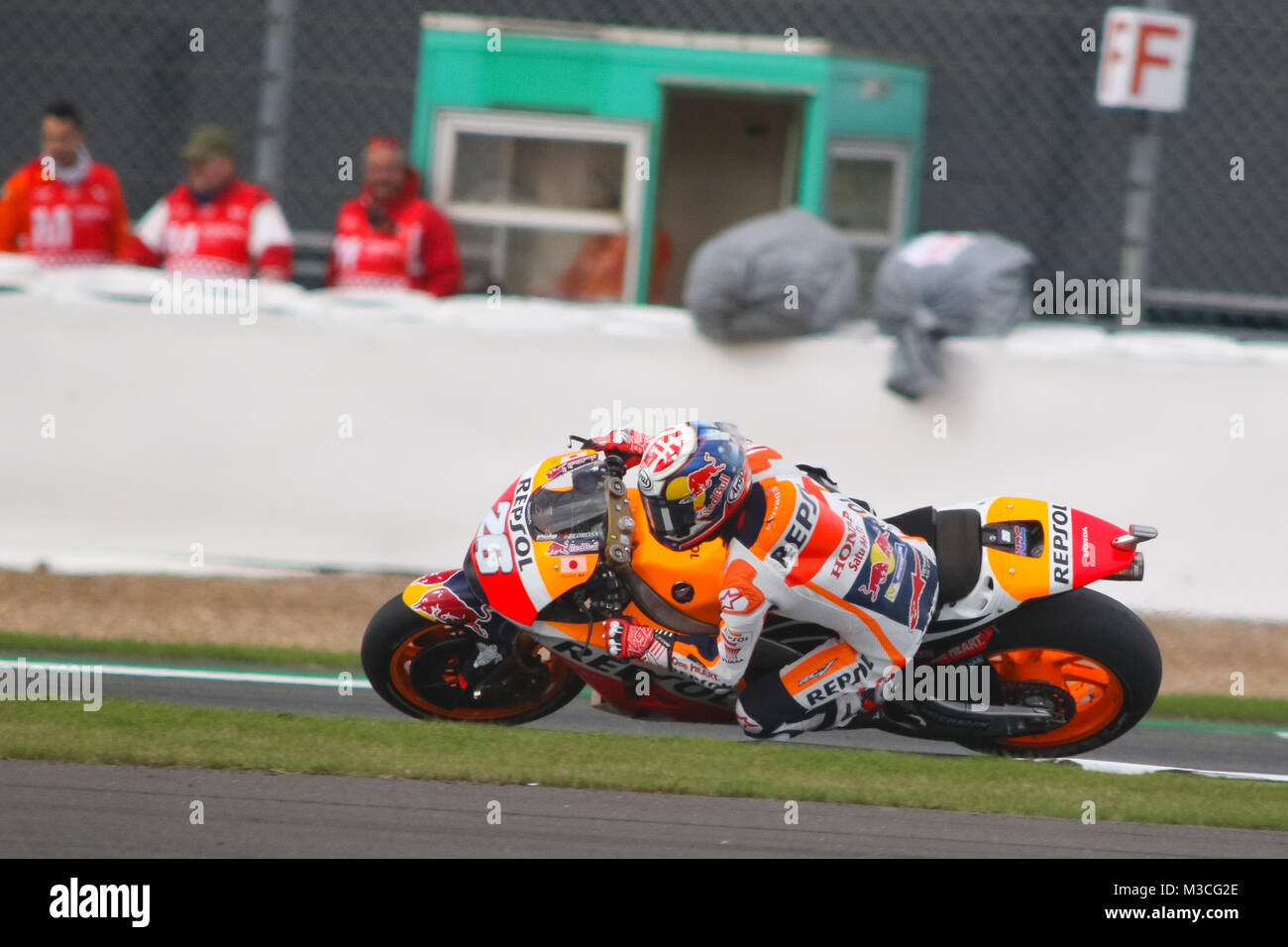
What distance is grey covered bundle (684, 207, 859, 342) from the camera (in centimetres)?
863

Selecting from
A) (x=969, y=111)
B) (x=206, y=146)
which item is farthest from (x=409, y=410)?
(x=969, y=111)

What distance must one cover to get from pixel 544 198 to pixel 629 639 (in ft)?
18.7

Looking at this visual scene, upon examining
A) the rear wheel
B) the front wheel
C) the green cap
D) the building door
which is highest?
the building door

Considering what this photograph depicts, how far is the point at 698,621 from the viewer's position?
546cm

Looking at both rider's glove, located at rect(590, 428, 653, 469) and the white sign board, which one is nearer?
rider's glove, located at rect(590, 428, 653, 469)

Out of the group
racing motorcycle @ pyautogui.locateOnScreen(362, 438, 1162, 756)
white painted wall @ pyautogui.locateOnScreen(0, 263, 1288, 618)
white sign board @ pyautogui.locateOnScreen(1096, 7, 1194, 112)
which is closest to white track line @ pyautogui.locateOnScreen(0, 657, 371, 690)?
racing motorcycle @ pyautogui.locateOnScreen(362, 438, 1162, 756)

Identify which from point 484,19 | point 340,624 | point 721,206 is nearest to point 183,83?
point 484,19

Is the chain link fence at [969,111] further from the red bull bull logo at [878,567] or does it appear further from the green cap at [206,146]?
the red bull bull logo at [878,567]

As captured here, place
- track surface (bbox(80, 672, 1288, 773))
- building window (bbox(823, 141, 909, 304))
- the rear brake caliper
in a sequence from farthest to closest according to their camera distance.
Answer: building window (bbox(823, 141, 909, 304)) → track surface (bbox(80, 672, 1288, 773)) → the rear brake caliper

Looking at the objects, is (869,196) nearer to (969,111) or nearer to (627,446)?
(969,111)

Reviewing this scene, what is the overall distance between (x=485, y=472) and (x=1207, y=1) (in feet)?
22.5

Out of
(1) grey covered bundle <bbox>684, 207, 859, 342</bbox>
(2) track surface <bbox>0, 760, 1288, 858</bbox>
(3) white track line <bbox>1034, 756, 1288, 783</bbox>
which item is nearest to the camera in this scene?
(2) track surface <bbox>0, 760, 1288, 858</bbox>

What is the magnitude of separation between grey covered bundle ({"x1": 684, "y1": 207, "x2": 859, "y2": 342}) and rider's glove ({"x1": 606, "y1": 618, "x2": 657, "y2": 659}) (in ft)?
11.6

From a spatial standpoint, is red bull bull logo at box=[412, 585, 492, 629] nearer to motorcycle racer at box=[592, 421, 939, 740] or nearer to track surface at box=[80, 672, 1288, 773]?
motorcycle racer at box=[592, 421, 939, 740]
